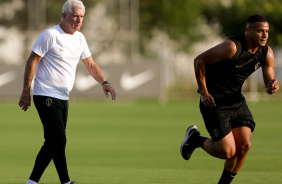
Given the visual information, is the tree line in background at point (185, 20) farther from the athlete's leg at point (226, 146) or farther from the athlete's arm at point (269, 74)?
the athlete's leg at point (226, 146)

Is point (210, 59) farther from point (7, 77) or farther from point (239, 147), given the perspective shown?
point (7, 77)

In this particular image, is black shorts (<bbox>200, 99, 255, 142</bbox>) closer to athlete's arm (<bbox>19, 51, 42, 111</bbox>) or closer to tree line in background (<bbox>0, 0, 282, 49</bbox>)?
athlete's arm (<bbox>19, 51, 42, 111</bbox>)

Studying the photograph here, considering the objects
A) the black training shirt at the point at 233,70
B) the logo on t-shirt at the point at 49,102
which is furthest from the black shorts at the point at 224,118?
the logo on t-shirt at the point at 49,102

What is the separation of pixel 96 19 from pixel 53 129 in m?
32.6

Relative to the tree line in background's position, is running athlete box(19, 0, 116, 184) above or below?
below

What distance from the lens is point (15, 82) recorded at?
32.3 metres

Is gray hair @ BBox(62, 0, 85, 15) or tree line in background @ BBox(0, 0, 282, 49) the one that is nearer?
gray hair @ BBox(62, 0, 85, 15)

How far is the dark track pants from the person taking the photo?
8.85 metres

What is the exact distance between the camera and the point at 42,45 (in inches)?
346

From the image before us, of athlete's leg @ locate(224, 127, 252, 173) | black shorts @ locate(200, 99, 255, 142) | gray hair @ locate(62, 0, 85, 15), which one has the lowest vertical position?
athlete's leg @ locate(224, 127, 252, 173)

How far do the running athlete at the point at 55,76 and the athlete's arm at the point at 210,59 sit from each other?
Answer: 1085 mm

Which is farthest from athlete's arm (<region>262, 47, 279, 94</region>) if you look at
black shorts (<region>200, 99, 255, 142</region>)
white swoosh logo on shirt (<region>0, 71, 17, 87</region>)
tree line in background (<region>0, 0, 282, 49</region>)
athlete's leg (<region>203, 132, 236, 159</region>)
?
tree line in background (<region>0, 0, 282, 49</region>)

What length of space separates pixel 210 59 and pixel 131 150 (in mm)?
6702

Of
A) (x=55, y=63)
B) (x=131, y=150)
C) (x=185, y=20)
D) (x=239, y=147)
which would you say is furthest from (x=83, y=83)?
(x=239, y=147)
